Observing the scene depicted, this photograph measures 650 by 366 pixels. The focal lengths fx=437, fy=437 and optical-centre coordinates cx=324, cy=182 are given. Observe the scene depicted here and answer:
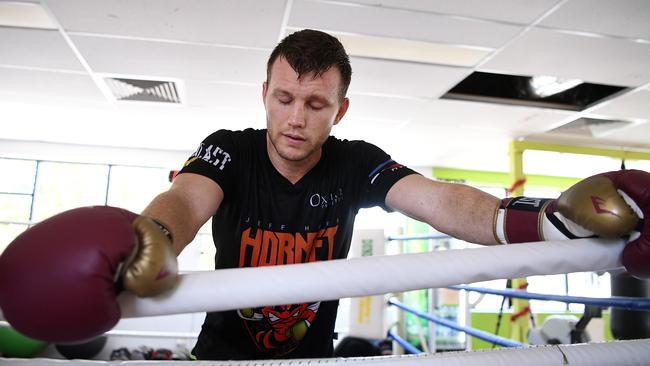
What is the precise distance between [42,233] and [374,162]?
0.94 meters

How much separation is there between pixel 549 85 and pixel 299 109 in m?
3.48

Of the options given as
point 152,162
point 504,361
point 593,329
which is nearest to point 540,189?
point 593,329

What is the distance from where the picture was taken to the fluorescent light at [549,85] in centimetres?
374

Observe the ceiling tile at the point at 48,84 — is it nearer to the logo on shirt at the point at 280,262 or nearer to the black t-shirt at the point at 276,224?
the black t-shirt at the point at 276,224

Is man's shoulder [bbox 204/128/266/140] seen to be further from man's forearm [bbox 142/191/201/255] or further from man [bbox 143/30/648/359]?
man's forearm [bbox 142/191/201/255]

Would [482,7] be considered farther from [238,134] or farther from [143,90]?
[143,90]

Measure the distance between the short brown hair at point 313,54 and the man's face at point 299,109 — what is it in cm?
2

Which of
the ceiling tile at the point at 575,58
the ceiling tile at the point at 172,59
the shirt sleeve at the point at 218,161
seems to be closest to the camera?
the shirt sleeve at the point at 218,161

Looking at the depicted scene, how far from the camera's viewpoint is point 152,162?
6.46 metres

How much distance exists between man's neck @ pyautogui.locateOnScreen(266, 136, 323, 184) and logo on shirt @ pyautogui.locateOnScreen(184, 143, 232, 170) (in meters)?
0.14

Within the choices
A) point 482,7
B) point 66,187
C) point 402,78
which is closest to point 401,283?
point 482,7

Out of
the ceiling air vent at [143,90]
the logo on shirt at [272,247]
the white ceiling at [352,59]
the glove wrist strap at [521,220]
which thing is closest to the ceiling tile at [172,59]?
the white ceiling at [352,59]

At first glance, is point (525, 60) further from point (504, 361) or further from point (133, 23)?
point (504, 361)

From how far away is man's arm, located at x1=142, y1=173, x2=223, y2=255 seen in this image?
87cm
